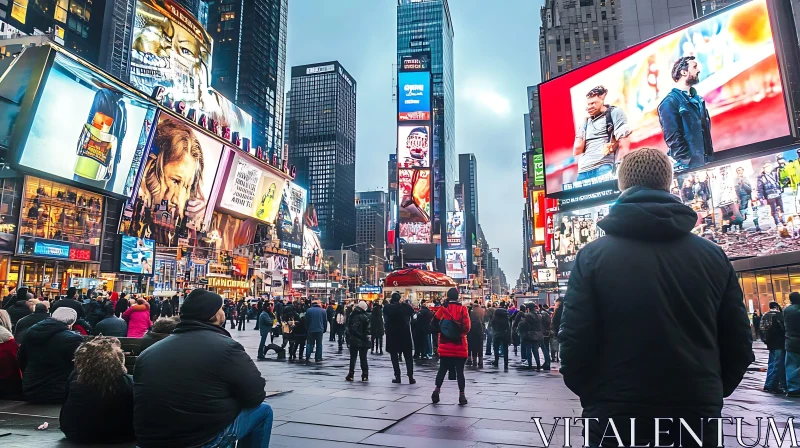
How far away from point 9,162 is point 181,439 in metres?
43.8

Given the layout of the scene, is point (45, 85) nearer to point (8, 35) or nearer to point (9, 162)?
point (9, 162)

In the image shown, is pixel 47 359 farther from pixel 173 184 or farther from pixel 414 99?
pixel 414 99

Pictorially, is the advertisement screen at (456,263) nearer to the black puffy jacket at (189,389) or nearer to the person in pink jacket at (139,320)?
the person in pink jacket at (139,320)

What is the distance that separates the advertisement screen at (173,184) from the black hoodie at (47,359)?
53439mm

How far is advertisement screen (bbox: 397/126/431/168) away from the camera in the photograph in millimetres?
70500

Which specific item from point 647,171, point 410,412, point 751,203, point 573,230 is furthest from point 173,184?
point 647,171

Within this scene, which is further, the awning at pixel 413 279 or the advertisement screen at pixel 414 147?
the advertisement screen at pixel 414 147

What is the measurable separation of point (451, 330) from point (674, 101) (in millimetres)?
27354

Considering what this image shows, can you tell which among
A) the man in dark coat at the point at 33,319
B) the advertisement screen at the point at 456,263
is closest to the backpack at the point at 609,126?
the man in dark coat at the point at 33,319

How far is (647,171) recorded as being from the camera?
2.47 m

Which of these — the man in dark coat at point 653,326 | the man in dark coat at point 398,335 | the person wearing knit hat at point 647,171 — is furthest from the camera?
the man in dark coat at point 398,335

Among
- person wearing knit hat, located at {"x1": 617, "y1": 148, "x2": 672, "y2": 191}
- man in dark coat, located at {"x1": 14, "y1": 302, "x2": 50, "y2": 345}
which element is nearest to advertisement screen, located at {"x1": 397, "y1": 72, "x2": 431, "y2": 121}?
man in dark coat, located at {"x1": 14, "y1": 302, "x2": 50, "y2": 345}

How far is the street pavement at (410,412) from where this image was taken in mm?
5855

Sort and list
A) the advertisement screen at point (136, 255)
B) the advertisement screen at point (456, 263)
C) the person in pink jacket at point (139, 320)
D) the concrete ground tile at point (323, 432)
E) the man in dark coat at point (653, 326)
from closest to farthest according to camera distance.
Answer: the man in dark coat at point (653, 326)
the concrete ground tile at point (323, 432)
the person in pink jacket at point (139, 320)
the advertisement screen at point (136, 255)
the advertisement screen at point (456, 263)
